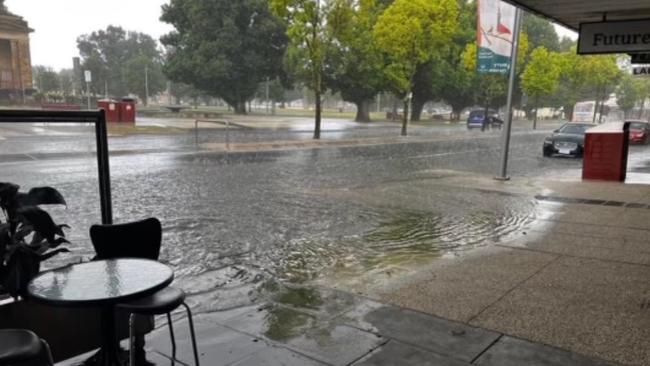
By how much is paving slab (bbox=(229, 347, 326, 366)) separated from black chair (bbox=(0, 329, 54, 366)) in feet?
4.27

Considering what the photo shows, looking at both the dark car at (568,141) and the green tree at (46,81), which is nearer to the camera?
the dark car at (568,141)

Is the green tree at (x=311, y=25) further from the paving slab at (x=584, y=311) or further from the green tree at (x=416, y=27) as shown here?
the paving slab at (x=584, y=311)

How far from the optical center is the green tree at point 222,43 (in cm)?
4738

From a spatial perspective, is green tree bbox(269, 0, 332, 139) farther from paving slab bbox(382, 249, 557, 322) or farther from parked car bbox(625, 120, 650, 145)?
paving slab bbox(382, 249, 557, 322)

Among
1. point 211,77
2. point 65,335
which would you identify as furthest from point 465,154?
point 211,77

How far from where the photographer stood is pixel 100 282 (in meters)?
2.71

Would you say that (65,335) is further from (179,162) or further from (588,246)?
(179,162)

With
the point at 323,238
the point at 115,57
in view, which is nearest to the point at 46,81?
the point at 115,57

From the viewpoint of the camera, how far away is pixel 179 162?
51.9 feet

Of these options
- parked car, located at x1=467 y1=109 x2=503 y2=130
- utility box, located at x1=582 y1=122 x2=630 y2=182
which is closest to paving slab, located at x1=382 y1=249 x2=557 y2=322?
utility box, located at x1=582 y1=122 x2=630 y2=182

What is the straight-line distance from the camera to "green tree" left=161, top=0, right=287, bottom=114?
47375 millimetres

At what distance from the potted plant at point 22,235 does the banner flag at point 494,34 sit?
14697 millimetres

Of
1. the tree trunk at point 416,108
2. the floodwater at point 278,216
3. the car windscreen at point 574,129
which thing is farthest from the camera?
the tree trunk at point 416,108

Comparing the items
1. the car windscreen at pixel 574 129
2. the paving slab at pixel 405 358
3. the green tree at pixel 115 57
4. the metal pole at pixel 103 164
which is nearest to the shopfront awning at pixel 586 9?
A: the paving slab at pixel 405 358
